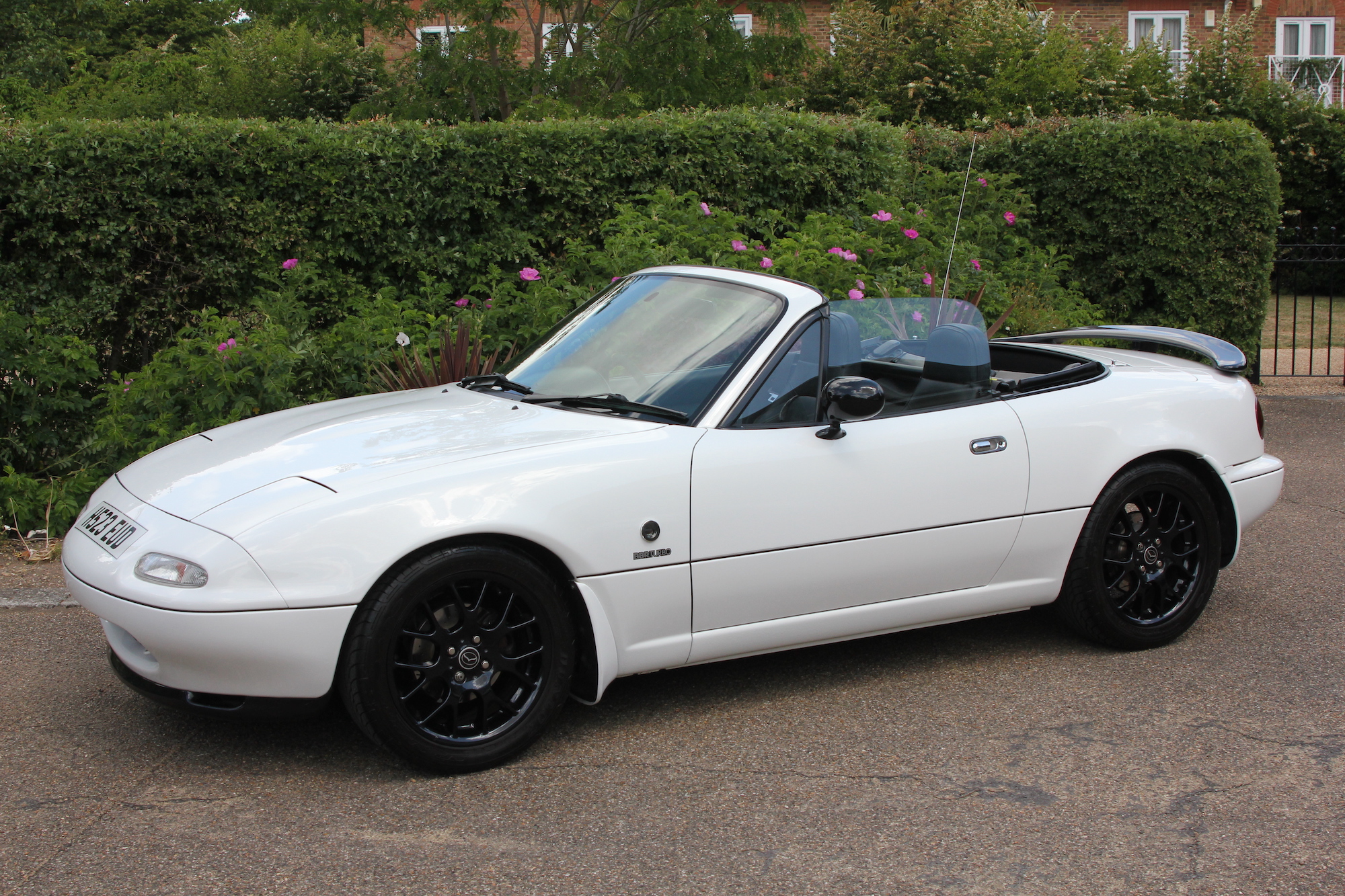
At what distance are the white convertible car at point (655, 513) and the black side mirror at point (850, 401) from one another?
0.01 meters

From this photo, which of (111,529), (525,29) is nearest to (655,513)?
(111,529)

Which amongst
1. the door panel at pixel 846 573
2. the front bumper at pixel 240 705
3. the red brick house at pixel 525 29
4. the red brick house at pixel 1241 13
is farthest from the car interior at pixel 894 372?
the red brick house at pixel 1241 13

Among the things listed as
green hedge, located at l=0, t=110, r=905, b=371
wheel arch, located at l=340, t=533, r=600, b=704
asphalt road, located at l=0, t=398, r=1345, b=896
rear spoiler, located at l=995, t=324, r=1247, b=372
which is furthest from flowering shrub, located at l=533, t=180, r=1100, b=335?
wheel arch, located at l=340, t=533, r=600, b=704

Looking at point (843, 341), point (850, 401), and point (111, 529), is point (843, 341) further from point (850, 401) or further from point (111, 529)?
point (111, 529)

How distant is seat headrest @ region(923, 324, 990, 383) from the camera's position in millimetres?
4359

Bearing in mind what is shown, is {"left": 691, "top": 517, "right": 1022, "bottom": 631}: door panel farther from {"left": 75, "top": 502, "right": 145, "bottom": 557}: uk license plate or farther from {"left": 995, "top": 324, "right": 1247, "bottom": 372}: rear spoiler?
{"left": 75, "top": 502, "right": 145, "bottom": 557}: uk license plate

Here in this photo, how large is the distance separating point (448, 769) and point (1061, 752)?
1852 millimetres

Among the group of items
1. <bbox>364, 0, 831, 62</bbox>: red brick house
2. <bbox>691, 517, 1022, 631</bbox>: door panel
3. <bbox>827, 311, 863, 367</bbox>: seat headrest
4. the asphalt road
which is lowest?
the asphalt road

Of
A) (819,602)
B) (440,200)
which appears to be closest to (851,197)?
(440,200)

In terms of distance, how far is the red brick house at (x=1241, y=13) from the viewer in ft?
78.2

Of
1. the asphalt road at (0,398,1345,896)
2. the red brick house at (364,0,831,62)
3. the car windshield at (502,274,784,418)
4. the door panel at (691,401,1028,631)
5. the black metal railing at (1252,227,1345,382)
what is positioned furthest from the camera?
the red brick house at (364,0,831,62)

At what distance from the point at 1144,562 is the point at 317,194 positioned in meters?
6.05

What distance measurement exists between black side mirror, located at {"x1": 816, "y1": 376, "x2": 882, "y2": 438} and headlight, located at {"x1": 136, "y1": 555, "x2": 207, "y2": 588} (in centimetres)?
194

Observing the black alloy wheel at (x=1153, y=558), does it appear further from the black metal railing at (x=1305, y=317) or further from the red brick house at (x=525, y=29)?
the red brick house at (x=525, y=29)
